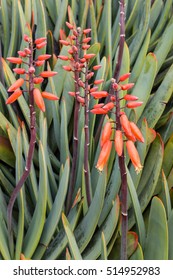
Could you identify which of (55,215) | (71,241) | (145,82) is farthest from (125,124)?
(145,82)

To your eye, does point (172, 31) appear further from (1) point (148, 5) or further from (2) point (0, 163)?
(2) point (0, 163)

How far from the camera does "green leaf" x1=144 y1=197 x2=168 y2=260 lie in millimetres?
1386

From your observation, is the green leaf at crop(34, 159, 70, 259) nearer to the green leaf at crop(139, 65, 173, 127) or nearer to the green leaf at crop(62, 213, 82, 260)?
the green leaf at crop(62, 213, 82, 260)

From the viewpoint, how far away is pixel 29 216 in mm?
1646

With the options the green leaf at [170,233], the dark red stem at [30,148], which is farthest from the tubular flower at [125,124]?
the green leaf at [170,233]

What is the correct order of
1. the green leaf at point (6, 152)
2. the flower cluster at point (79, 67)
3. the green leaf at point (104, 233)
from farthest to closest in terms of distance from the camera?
1. the green leaf at point (6, 152)
2. the green leaf at point (104, 233)
3. the flower cluster at point (79, 67)

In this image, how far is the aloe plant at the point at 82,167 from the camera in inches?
58.6

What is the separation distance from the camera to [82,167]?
5.42 ft

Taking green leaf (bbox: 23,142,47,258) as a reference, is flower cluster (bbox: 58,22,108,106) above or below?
above

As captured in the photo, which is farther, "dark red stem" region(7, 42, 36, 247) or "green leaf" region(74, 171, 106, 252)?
"green leaf" region(74, 171, 106, 252)

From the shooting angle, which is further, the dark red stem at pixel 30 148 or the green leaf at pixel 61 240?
the green leaf at pixel 61 240

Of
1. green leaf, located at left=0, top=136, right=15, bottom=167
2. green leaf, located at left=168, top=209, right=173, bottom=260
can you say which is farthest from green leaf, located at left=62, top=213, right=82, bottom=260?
green leaf, located at left=0, top=136, right=15, bottom=167

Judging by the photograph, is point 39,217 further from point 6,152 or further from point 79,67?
point 79,67

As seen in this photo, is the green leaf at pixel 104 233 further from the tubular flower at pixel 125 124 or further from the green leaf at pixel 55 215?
the tubular flower at pixel 125 124
